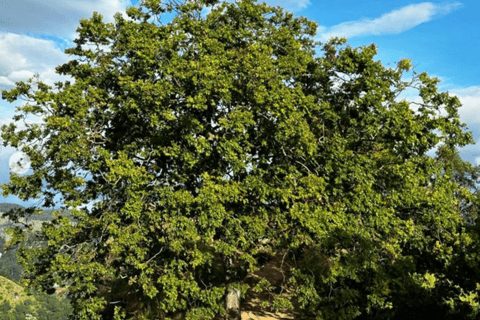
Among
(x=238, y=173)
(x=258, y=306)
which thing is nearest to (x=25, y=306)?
(x=258, y=306)

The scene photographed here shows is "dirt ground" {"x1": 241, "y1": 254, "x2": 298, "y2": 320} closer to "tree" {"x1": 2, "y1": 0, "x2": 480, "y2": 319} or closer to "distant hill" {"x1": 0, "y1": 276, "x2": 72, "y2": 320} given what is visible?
"tree" {"x1": 2, "y1": 0, "x2": 480, "y2": 319}

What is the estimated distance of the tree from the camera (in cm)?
1333

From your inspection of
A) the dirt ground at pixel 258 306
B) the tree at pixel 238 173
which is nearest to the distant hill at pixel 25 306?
the dirt ground at pixel 258 306

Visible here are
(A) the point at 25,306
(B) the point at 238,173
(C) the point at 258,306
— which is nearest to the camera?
(B) the point at 238,173

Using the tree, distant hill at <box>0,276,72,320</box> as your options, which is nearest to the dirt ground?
the tree

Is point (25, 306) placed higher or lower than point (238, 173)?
lower

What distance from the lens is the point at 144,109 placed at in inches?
541

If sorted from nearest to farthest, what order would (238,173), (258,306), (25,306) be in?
(238,173) → (258,306) → (25,306)

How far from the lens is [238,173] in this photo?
48.6 ft

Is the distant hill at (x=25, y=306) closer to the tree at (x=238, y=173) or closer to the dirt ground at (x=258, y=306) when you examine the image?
the dirt ground at (x=258, y=306)

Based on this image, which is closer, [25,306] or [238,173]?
[238,173]

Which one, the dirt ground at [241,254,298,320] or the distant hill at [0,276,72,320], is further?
the distant hill at [0,276,72,320]

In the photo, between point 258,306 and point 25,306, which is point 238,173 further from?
point 25,306

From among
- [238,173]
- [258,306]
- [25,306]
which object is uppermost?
[238,173]
